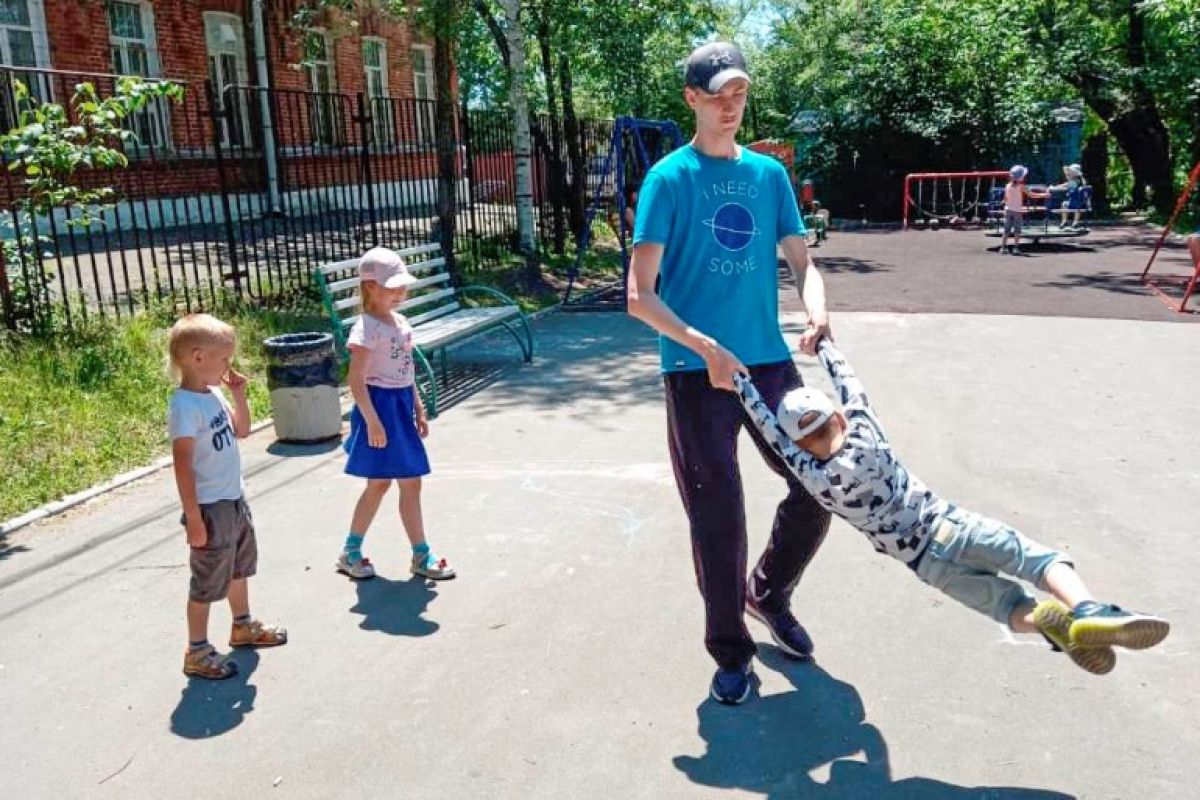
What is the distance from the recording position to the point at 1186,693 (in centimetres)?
334

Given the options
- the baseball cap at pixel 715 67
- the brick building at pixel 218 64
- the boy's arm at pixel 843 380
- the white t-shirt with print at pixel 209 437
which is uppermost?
the brick building at pixel 218 64

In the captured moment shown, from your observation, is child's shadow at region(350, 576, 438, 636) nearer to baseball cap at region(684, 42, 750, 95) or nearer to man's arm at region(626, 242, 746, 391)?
man's arm at region(626, 242, 746, 391)

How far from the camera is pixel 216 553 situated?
356 cm

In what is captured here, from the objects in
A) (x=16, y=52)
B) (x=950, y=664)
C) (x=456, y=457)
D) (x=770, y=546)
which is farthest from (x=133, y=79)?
(x=16, y=52)

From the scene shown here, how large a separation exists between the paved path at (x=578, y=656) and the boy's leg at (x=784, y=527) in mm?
286

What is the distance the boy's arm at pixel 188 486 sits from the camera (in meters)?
3.39

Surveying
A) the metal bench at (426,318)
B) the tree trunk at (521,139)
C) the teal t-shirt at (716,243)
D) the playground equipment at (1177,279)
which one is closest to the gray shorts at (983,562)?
the teal t-shirt at (716,243)

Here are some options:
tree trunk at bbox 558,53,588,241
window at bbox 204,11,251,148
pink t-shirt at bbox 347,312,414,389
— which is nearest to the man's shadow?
pink t-shirt at bbox 347,312,414,389

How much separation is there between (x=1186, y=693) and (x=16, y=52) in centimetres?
1687

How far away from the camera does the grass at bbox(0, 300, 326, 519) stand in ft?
19.4

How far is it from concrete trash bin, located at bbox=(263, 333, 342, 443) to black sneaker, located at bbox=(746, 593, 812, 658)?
153 inches

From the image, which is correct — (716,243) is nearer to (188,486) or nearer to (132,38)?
(188,486)

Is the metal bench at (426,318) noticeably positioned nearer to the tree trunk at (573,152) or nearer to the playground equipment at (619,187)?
the playground equipment at (619,187)

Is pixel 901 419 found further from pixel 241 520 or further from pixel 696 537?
pixel 241 520
